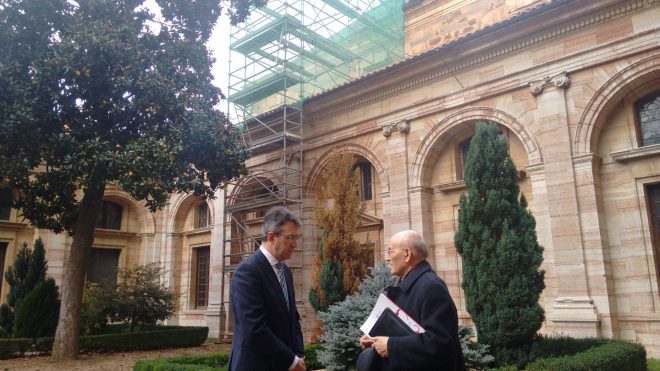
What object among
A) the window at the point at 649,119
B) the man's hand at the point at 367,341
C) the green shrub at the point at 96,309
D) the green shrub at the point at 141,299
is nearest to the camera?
the man's hand at the point at 367,341

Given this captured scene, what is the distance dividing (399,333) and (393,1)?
59.9 ft

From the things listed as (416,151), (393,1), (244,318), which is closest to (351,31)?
(393,1)

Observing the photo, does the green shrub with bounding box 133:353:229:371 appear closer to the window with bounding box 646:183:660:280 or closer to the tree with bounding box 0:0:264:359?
the tree with bounding box 0:0:264:359

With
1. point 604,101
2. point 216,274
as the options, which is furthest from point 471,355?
point 216,274

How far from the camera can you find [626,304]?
34.3 ft

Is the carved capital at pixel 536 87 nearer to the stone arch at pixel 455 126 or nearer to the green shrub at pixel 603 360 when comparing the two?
the stone arch at pixel 455 126

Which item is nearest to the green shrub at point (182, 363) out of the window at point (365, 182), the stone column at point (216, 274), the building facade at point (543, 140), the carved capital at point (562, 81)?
the building facade at point (543, 140)

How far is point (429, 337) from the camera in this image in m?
3.04

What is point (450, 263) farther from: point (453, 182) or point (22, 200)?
point (22, 200)

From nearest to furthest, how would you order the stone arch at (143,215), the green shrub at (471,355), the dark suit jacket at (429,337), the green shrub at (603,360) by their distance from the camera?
the dark suit jacket at (429,337), the green shrub at (603,360), the green shrub at (471,355), the stone arch at (143,215)

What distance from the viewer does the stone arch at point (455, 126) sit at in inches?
468

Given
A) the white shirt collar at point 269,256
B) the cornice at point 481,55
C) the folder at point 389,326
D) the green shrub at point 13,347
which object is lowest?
the green shrub at point 13,347

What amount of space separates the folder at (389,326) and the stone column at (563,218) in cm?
856

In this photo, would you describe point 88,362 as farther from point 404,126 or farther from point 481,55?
point 481,55
